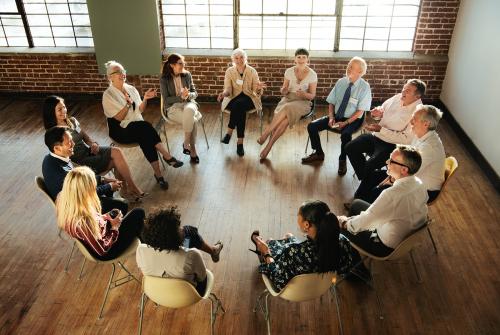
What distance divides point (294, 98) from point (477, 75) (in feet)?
8.11

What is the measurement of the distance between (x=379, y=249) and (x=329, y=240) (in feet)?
2.48

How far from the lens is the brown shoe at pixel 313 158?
5.39 m

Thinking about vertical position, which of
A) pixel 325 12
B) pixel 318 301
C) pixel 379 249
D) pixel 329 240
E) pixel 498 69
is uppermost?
pixel 325 12

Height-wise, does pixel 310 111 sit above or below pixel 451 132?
above

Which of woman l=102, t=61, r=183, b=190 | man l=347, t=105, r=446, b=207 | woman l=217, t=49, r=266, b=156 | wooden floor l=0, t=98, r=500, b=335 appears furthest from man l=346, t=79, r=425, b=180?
woman l=102, t=61, r=183, b=190

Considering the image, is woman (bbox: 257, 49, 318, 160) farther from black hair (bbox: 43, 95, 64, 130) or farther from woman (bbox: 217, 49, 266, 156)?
black hair (bbox: 43, 95, 64, 130)

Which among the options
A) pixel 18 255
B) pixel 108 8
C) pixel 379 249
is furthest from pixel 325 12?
pixel 18 255

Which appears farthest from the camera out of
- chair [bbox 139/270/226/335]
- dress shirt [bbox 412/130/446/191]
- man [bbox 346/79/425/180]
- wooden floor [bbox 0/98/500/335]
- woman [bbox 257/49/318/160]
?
woman [bbox 257/49/318/160]

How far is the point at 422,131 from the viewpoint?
3779 millimetres

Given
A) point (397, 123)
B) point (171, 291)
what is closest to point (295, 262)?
point (171, 291)

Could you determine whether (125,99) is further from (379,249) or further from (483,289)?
(483,289)

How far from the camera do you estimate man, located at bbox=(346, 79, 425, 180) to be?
4383 mm

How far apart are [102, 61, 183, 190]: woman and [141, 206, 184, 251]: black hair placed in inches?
88.4

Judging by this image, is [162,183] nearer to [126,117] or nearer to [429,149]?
[126,117]
